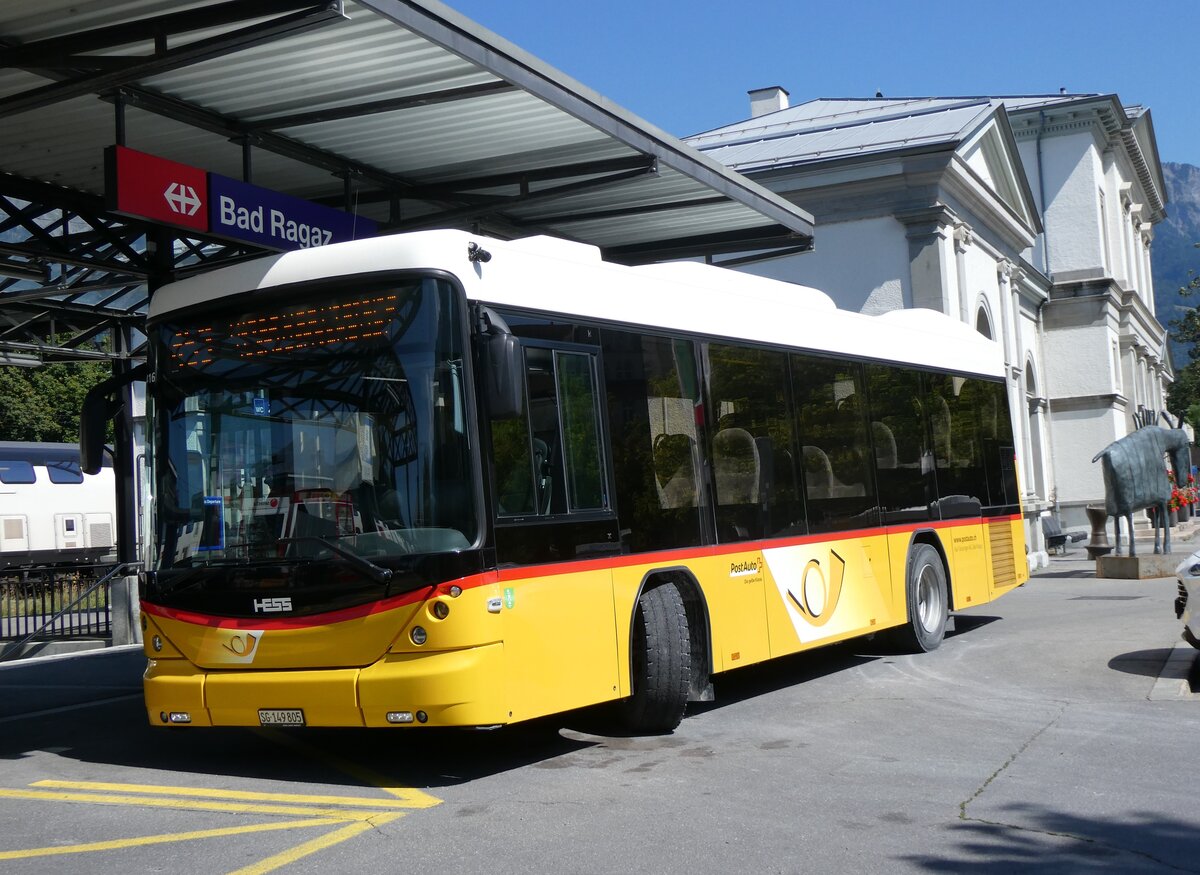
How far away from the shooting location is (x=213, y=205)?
1118 centimetres

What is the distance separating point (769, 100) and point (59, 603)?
3076 cm

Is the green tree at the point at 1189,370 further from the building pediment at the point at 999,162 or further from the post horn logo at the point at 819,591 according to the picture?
the post horn logo at the point at 819,591

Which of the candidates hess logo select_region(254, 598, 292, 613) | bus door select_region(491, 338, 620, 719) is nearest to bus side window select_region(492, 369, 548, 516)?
bus door select_region(491, 338, 620, 719)

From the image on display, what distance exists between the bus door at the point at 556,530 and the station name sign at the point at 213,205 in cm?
379

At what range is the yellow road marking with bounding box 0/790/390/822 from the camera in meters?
7.11

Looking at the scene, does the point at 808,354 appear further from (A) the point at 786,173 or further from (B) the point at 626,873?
(A) the point at 786,173

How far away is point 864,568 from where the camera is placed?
1217cm

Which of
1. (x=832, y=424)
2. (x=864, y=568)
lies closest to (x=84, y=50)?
(x=832, y=424)

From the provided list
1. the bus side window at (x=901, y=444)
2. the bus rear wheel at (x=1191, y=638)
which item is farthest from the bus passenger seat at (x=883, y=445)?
the bus rear wheel at (x=1191, y=638)

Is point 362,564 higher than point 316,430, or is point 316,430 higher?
point 316,430

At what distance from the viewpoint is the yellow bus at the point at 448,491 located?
7.67 metres

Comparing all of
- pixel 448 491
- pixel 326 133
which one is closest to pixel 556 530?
pixel 448 491

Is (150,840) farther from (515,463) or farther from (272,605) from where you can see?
(515,463)

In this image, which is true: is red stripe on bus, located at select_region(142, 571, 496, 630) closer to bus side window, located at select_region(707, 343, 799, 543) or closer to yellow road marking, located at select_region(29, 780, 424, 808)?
yellow road marking, located at select_region(29, 780, 424, 808)
